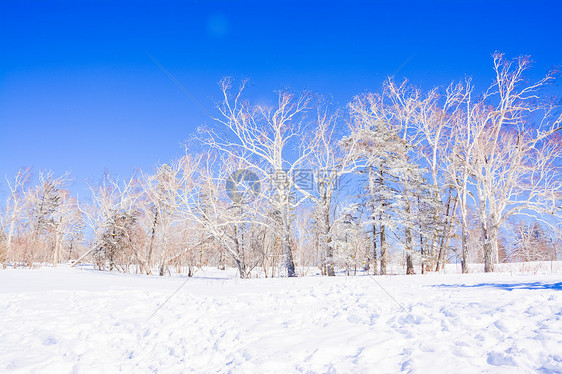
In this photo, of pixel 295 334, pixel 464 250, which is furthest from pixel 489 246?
pixel 295 334

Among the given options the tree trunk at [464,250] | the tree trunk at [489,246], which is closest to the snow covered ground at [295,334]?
the tree trunk at [489,246]

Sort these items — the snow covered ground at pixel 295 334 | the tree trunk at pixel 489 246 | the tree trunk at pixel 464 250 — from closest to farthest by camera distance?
the snow covered ground at pixel 295 334 → the tree trunk at pixel 489 246 → the tree trunk at pixel 464 250

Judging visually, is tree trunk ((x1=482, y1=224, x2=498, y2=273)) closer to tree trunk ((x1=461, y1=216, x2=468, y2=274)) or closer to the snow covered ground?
tree trunk ((x1=461, y1=216, x2=468, y2=274))

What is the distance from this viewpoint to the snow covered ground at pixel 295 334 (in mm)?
3344

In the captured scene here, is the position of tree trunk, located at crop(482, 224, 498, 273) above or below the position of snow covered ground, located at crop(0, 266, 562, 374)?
above

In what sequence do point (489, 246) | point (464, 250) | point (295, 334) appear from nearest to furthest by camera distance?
point (295, 334) < point (489, 246) < point (464, 250)

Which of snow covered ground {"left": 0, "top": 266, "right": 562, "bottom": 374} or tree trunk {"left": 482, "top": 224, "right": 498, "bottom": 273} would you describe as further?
tree trunk {"left": 482, "top": 224, "right": 498, "bottom": 273}

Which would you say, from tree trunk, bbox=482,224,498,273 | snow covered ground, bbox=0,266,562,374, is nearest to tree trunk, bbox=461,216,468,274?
tree trunk, bbox=482,224,498,273

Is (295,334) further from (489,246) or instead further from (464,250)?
(464,250)

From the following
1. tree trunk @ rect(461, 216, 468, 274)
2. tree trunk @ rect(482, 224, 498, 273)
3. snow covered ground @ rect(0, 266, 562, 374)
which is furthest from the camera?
tree trunk @ rect(461, 216, 468, 274)

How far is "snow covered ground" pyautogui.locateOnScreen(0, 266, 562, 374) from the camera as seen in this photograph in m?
3.34

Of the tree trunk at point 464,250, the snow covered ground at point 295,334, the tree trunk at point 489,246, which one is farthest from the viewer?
the tree trunk at point 464,250

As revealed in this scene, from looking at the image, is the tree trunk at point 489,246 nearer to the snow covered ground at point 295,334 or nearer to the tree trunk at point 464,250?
the tree trunk at point 464,250

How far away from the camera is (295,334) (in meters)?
4.68
